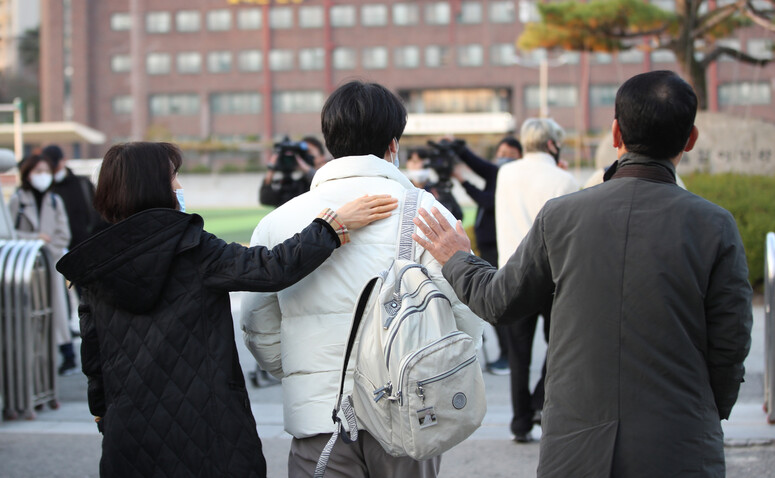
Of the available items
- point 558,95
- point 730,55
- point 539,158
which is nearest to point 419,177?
point 539,158

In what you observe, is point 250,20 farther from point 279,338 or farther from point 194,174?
point 279,338

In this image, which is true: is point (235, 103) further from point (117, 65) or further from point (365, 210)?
point (365, 210)

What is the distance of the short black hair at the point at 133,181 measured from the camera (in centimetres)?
281

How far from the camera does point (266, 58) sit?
6919 centimetres

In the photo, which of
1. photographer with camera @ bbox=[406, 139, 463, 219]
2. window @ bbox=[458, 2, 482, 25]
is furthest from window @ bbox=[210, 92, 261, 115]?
photographer with camera @ bbox=[406, 139, 463, 219]

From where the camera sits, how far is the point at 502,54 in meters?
67.0

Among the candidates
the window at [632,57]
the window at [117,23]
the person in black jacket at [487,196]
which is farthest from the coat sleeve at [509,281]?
the window at [117,23]

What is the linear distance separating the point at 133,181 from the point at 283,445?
3.06m

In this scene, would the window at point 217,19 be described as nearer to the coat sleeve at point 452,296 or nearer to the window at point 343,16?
the window at point 343,16

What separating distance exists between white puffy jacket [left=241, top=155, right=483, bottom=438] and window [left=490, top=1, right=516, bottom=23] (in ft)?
219

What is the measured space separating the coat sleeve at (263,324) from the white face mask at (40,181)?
18.9ft

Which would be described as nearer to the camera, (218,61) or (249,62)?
(249,62)

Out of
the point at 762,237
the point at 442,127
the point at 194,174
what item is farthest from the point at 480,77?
the point at 762,237

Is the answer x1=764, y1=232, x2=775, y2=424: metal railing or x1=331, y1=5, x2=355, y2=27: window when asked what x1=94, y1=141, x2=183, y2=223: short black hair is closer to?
x1=764, y1=232, x2=775, y2=424: metal railing
